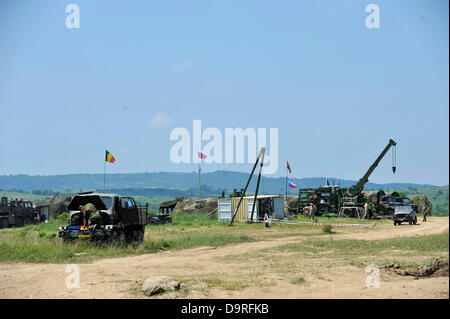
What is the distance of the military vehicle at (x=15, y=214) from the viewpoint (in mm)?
38344

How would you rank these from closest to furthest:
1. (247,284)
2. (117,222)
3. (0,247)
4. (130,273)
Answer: (247,284)
(130,273)
(0,247)
(117,222)

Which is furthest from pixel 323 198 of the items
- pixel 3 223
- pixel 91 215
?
pixel 91 215

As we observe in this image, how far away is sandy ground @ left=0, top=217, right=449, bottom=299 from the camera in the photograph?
10.7m

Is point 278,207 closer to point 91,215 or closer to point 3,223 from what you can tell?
point 3,223

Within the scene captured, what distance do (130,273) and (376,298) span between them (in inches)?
263

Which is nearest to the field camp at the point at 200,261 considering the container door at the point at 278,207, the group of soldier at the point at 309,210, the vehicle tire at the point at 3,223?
the container door at the point at 278,207

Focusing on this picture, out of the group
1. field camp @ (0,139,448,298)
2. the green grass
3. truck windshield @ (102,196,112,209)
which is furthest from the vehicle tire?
the green grass

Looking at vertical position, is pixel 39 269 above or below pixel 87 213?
below
